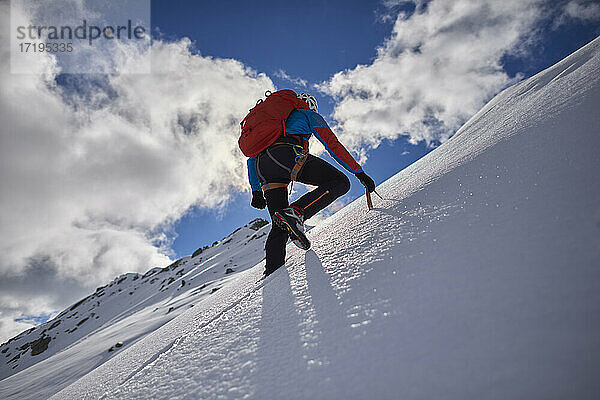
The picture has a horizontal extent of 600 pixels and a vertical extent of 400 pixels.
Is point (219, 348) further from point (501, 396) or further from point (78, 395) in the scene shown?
point (78, 395)

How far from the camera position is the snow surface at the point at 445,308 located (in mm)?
708

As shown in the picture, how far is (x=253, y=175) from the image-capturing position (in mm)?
2979

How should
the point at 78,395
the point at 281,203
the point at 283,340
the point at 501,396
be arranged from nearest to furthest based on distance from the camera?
the point at 501,396 → the point at 283,340 → the point at 78,395 → the point at 281,203

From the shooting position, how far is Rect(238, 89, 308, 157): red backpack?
8.38 ft

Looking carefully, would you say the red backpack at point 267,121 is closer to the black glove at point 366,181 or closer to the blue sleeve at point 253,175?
the blue sleeve at point 253,175

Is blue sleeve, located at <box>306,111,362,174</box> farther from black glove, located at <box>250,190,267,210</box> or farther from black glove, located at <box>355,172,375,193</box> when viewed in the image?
black glove, located at <box>250,190,267,210</box>

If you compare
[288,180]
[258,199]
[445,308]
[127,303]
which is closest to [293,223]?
[288,180]

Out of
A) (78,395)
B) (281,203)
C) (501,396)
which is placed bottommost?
(501,396)

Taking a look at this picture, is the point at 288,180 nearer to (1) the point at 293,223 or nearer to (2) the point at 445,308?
(1) the point at 293,223

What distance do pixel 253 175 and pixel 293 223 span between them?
0.93 m

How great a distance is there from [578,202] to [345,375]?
1126mm

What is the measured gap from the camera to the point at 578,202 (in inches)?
43.5

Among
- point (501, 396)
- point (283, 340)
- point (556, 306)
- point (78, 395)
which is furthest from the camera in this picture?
point (78, 395)

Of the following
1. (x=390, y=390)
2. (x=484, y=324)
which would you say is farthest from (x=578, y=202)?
(x=390, y=390)
